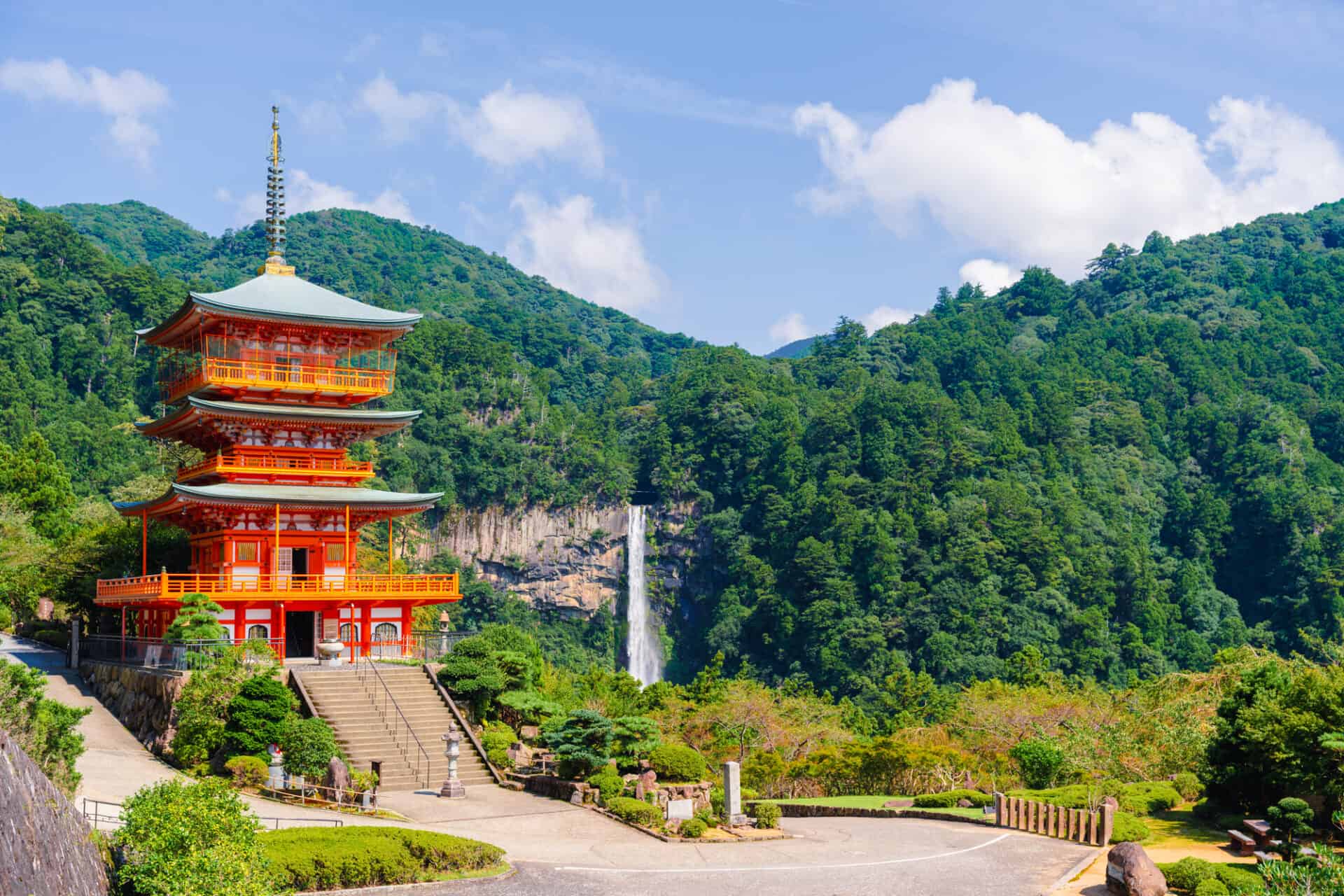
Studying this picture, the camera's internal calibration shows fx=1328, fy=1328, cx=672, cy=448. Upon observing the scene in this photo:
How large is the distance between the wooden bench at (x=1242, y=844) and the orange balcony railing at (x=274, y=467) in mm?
23037

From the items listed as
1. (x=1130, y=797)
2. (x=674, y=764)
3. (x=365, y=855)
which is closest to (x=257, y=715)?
(x=674, y=764)

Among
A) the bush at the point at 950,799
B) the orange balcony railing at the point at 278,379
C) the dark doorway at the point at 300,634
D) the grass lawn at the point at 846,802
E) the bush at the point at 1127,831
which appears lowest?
the grass lawn at the point at 846,802

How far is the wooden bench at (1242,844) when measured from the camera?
19031 mm

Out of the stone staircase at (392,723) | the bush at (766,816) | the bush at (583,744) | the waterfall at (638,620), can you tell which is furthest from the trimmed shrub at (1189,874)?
the waterfall at (638,620)

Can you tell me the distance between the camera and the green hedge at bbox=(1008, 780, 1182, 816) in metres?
22.6

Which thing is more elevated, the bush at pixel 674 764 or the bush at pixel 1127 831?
the bush at pixel 674 764

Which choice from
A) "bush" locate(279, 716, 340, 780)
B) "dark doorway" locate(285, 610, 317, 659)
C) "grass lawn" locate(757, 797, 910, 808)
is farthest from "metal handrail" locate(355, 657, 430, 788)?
"grass lawn" locate(757, 797, 910, 808)

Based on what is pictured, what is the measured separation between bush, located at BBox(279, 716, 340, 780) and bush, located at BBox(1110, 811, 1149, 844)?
13550mm

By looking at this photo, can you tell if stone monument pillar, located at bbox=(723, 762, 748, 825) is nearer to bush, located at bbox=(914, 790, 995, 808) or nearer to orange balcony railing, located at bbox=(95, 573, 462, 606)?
bush, located at bbox=(914, 790, 995, 808)

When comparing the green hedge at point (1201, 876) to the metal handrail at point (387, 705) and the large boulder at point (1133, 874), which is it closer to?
the large boulder at point (1133, 874)

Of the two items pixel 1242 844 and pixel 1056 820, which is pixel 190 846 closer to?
pixel 1056 820

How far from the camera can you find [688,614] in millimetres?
94875

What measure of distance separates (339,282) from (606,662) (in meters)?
53.4

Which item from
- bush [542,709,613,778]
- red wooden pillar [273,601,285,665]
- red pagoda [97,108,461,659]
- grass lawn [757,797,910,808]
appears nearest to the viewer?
bush [542,709,613,778]
